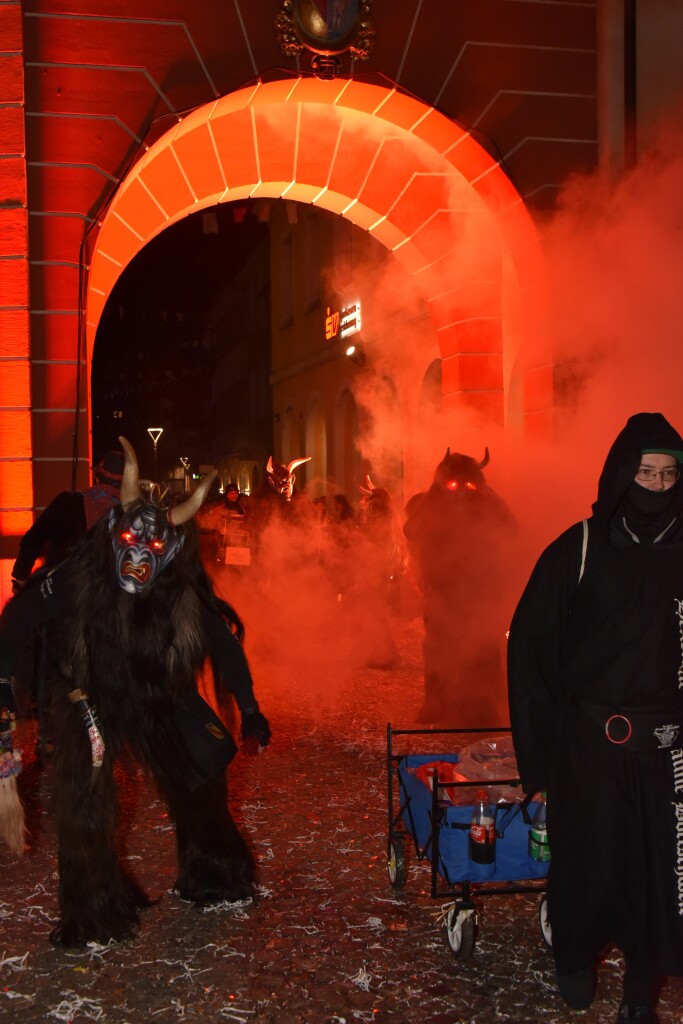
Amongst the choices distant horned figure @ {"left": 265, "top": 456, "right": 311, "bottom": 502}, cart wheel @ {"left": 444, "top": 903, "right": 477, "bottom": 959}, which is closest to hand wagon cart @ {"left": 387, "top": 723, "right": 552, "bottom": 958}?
cart wheel @ {"left": 444, "top": 903, "right": 477, "bottom": 959}

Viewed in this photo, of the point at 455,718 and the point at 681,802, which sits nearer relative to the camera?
the point at 681,802

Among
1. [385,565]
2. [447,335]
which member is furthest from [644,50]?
[385,565]

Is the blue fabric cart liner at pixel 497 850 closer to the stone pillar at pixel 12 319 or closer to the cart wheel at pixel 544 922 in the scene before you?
the cart wheel at pixel 544 922

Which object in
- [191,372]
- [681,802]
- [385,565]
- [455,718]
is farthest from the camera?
[191,372]

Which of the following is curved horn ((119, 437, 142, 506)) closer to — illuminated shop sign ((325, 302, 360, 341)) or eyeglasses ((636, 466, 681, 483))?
eyeglasses ((636, 466, 681, 483))

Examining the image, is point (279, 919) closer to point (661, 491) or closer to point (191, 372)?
point (661, 491)

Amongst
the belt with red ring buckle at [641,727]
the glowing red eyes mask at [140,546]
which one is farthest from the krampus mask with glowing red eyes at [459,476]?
the belt with red ring buckle at [641,727]

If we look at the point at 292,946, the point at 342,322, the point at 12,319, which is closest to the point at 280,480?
the point at 12,319

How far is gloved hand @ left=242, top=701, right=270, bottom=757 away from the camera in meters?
4.26

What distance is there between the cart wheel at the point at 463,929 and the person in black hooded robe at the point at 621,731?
18.2 inches

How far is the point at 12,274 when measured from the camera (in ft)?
26.5

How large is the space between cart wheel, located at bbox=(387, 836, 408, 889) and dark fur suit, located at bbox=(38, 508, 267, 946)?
817 mm

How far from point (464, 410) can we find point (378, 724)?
3.62 meters

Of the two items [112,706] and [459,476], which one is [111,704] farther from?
[459,476]
